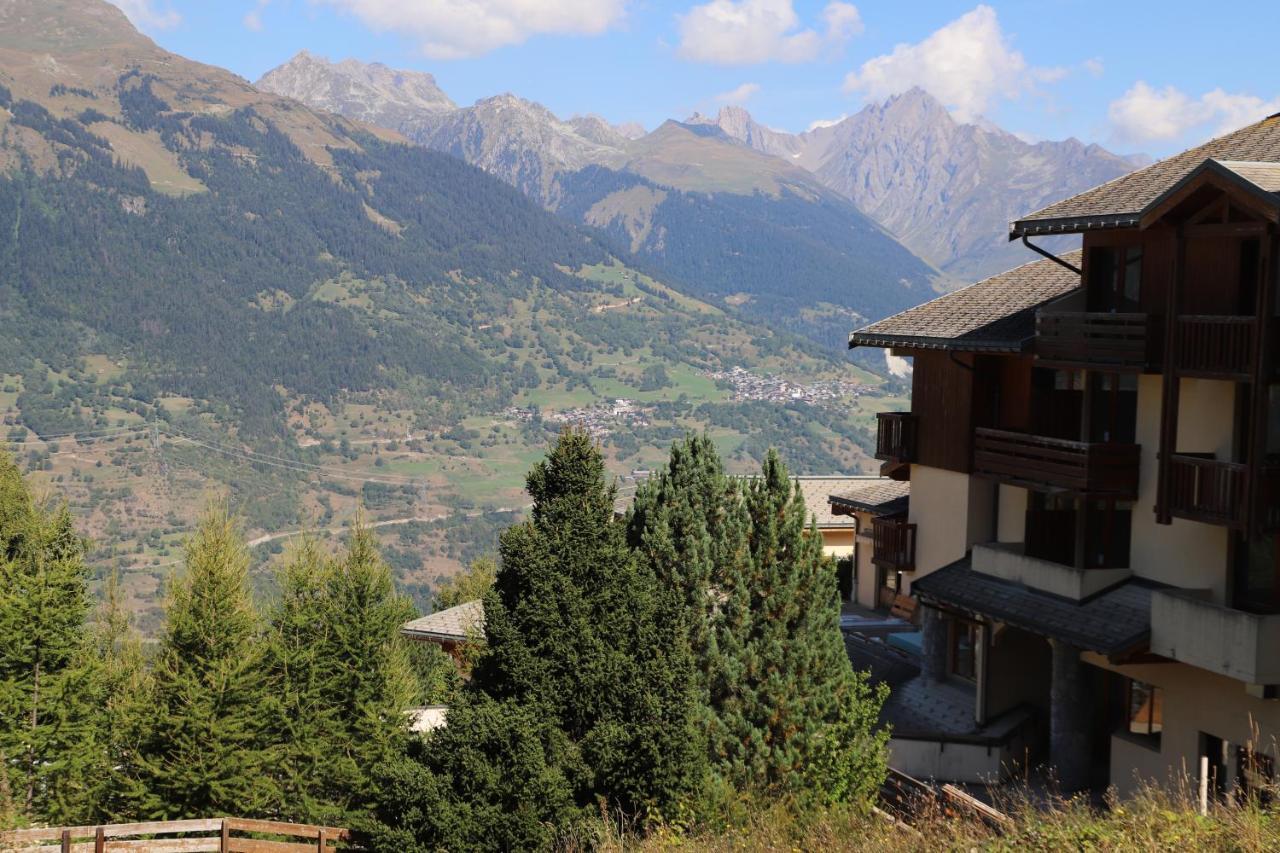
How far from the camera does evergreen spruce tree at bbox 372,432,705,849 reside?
608 inches

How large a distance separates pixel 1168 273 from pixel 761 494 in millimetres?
6760

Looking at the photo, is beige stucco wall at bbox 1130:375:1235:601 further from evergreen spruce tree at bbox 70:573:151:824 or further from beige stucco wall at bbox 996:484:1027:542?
evergreen spruce tree at bbox 70:573:151:824

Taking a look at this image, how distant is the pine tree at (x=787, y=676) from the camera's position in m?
17.3

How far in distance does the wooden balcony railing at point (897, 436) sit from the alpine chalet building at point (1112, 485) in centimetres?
5

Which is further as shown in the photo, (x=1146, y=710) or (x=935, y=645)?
(x=935, y=645)

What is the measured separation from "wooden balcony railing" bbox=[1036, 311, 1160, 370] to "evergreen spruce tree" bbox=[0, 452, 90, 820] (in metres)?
17.2

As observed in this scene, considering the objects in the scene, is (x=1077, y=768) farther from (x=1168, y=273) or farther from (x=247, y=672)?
(x=247, y=672)

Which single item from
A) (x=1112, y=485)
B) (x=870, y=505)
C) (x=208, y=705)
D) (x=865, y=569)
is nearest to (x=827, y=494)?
(x=865, y=569)

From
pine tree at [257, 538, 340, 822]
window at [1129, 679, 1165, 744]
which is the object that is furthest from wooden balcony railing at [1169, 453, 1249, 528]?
pine tree at [257, 538, 340, 822]

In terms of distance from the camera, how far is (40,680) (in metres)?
24.4

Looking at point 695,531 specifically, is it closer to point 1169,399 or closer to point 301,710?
point 1169,399

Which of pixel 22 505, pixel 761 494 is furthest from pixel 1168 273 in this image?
pixel 22 505

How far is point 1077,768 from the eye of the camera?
71.3 feet

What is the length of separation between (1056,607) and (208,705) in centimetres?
1348
